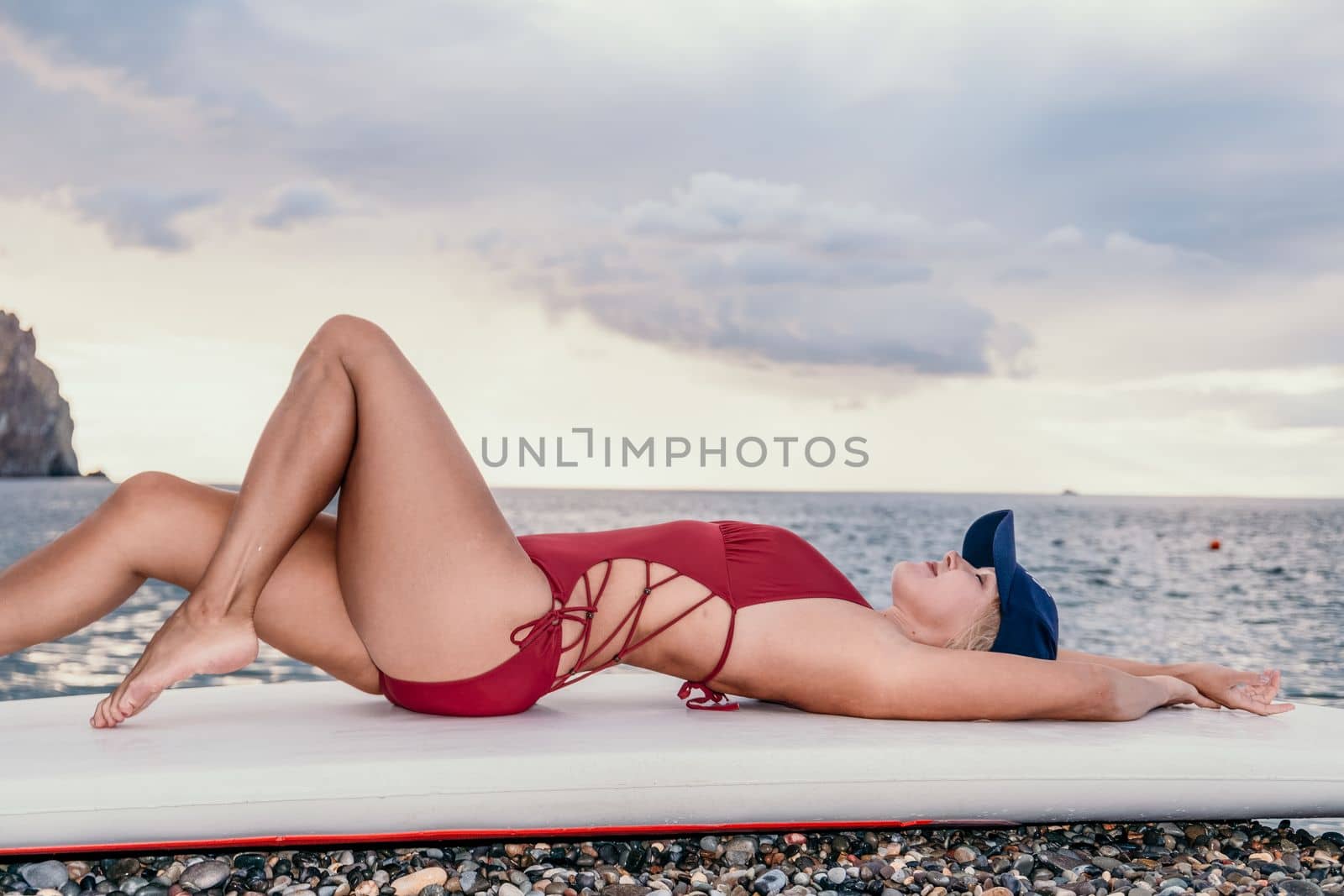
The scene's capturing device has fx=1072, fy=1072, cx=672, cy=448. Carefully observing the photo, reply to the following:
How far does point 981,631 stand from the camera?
2643mm

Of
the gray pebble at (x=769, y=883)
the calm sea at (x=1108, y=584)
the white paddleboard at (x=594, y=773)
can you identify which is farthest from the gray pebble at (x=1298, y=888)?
the calm sea at (x=1108, y=584)

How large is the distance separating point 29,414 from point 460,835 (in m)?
67.0

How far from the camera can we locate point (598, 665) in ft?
8.15

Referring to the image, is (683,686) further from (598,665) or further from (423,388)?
(423,388)

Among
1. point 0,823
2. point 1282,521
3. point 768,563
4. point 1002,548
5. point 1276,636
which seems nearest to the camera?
point 0,823

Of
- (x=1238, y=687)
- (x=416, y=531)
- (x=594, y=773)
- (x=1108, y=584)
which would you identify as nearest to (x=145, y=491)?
(x=416, y=531)

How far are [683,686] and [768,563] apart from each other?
1.58ft

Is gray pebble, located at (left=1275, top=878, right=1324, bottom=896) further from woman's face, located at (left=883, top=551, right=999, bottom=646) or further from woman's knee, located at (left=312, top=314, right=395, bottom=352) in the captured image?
woman's knee, located at (left=312, top=314, right=395, bottom=352)

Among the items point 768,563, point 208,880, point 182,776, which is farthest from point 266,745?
point 768,563

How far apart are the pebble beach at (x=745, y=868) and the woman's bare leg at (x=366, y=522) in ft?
1.56

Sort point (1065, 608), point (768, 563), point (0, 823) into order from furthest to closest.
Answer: point (1065, 608)
point (768, 563)
point (0, 823)

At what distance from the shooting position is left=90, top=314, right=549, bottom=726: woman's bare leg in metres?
2.20

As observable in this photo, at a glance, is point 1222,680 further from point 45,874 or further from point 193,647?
point 45,874
